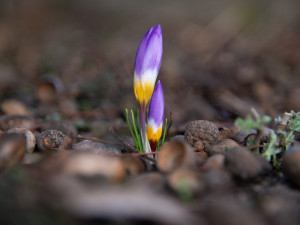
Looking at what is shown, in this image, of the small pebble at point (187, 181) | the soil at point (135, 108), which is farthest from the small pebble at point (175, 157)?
the small pebble at point (187, 181)

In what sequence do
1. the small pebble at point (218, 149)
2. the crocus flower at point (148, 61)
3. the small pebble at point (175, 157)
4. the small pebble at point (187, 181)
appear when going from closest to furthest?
1. the small pebble at point (187, 181)
2. the small pebble at point (175, 157)
3. the small pebble at point (218, 149)
4. the crocus flower at point (148, 61)

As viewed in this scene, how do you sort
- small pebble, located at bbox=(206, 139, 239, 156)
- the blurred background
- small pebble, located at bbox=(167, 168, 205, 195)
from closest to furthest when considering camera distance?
small pebble, located at bbox=(167, 168, 205, 195)
small pebble, located at bbox=(206, 139, 239, 156)
the blurred background

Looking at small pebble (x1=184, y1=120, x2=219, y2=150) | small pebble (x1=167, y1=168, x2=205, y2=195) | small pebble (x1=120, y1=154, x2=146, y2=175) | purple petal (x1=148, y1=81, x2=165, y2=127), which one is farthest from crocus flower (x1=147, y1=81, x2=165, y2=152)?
small pebble (x1=167, y1=168, x2=205, y2=195)

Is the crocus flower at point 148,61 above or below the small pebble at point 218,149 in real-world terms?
above

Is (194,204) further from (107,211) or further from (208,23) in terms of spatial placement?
(208,23)

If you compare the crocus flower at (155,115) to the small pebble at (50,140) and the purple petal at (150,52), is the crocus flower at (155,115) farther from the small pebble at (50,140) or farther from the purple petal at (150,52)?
the small pebble at (50,140)

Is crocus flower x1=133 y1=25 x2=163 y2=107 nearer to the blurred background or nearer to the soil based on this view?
the soil
